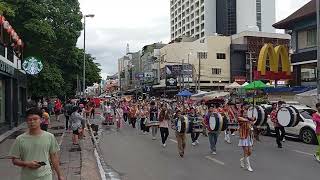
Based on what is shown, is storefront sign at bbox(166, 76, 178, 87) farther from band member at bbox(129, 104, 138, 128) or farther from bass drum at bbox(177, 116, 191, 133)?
bass drum at bbox(177, 116, 191, 133)

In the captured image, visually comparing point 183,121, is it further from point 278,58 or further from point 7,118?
point 278,58

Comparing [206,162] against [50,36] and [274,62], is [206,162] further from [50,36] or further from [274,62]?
[274,62]

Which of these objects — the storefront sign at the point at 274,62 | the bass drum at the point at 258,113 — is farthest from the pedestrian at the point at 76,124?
the storefront sign at the point at 274,62

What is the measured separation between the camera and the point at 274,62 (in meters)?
37.6

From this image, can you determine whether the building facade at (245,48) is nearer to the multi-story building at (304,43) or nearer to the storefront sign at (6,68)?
the multi-story building at (304,43)

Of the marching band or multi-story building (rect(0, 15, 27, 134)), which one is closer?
the marching band

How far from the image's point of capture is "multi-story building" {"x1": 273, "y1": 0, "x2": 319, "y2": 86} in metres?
36.4

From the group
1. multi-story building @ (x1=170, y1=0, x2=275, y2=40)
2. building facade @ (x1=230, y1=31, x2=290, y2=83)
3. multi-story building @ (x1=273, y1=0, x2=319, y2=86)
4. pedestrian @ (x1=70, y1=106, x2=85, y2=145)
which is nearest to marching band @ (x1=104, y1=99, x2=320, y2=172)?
pedestrian @ (x1=70, y1=106, x2=85, y2=145)

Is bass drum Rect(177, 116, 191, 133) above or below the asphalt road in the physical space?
above

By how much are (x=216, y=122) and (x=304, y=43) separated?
2323cm

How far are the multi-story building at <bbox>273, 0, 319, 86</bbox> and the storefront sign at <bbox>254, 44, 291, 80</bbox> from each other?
0.70 m

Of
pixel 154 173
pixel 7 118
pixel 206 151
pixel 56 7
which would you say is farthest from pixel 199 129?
pixel 56 7

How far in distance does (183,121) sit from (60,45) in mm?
28161

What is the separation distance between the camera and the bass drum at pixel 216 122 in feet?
55.1
